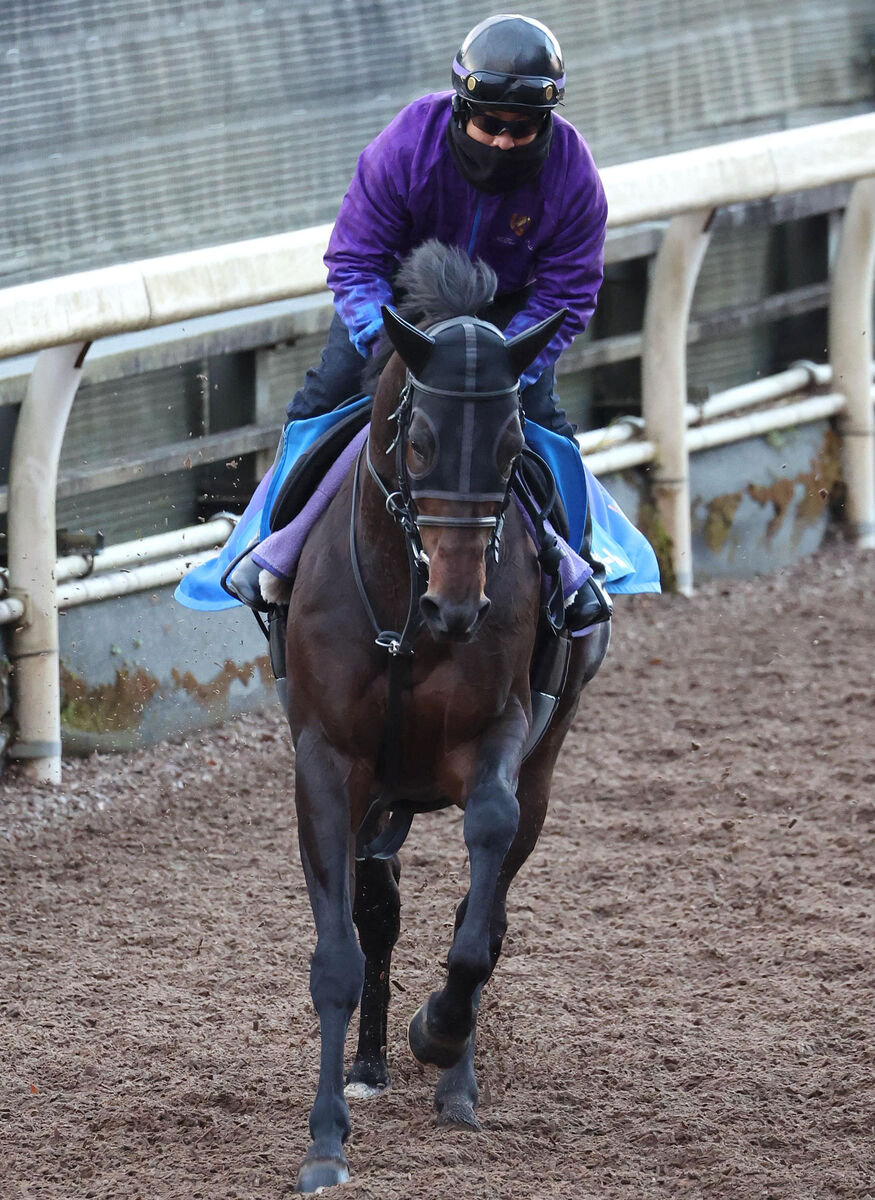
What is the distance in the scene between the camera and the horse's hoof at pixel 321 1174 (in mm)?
3820

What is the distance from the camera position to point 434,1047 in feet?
13.6

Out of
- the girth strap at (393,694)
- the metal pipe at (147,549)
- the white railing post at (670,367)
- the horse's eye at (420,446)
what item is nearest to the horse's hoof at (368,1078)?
the girth strap at (393,694)

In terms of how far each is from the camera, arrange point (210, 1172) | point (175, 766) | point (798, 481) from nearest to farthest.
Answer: point (210, 1172) < point (175, 766) < point (798, 481)

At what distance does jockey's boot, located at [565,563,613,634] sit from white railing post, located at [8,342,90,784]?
7.98ft

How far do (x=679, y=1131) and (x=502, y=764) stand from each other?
1001 mm

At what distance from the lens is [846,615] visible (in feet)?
29.5

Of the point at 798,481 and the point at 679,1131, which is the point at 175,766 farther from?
the point at 798,481

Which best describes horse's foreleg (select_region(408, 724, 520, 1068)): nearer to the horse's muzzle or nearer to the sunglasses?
the horse's muzzle

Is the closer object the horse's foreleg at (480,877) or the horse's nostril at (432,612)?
the horse's nostril at (432,612)

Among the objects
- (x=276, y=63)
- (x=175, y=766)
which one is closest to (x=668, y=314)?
(x=276, y=63)

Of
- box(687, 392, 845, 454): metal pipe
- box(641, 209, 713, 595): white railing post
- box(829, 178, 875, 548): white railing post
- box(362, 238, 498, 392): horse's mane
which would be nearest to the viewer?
box(362, 238, 498, 392): horse's mane

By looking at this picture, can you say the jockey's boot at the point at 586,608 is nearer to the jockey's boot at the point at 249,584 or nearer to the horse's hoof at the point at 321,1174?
the jockey's boot at the point at 249,584

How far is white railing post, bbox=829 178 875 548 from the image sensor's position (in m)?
9.95

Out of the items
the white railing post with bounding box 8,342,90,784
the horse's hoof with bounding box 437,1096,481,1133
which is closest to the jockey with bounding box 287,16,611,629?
the horse's hoof with bounding box 437,1096,481,1133
